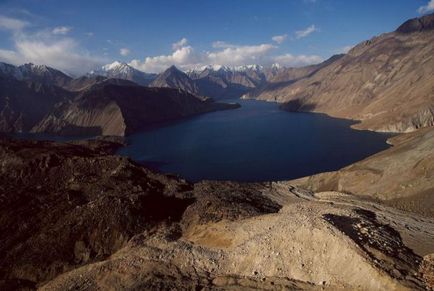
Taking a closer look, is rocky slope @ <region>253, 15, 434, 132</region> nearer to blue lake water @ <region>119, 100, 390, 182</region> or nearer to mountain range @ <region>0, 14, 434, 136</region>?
mountain range @ <region>0, 14, 434, 136</region>

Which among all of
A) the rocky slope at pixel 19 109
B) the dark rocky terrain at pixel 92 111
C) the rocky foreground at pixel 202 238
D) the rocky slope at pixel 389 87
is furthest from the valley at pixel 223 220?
the rocky slope at pixel 19 109

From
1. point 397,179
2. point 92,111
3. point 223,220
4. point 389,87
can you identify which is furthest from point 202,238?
point 92,111

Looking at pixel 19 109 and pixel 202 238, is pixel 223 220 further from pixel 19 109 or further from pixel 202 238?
pixel 19 109

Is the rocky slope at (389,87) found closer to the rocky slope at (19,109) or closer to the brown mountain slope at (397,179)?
the brown mountain slope at (397,179)

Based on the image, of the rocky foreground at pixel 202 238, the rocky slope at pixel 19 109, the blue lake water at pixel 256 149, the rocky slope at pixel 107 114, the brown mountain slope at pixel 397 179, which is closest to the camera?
the rocky foreground at pixel 202 238

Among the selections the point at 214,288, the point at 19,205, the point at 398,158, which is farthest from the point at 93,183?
the point at 398,158
